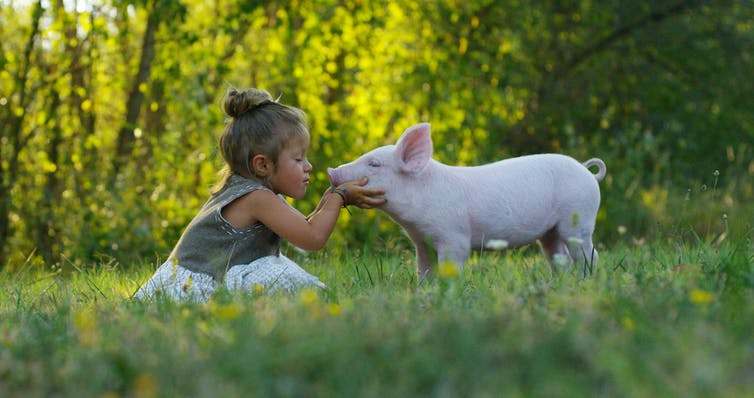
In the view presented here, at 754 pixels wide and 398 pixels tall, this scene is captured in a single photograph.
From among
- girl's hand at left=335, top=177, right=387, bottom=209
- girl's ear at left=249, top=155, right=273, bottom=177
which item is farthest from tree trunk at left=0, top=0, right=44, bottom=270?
girl's hand at left=335, top=177, right=387, bottom=209

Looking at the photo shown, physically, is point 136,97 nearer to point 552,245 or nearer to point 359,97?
point 359,97

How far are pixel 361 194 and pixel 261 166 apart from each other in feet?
2.29

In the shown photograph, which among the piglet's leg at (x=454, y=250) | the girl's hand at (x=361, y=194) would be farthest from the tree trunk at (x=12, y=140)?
the piglet's leg at (x=454, y=250)

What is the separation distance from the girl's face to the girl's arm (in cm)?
16

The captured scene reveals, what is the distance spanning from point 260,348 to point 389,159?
2045 mm

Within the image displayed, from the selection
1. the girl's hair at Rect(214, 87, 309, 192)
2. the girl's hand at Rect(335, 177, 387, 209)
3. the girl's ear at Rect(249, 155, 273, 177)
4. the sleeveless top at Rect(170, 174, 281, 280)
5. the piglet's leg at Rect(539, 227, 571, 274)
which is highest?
the girl's hair at Rect(214, 87, 309, 192)

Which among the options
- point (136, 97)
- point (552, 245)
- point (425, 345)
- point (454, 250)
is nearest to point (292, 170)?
point (454, 250)

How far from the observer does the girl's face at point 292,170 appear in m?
4.51

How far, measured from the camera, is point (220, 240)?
175 inches

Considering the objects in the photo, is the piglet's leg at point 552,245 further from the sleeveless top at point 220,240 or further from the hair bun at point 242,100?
the hair bun at point 242,100

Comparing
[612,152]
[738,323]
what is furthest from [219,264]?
[612,152]

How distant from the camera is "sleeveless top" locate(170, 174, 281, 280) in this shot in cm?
441

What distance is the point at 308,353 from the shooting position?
7.07 ft

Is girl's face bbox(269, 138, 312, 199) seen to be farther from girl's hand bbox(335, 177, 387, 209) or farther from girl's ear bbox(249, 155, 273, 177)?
girl's hand bbox(335, 177, 387, 209)
